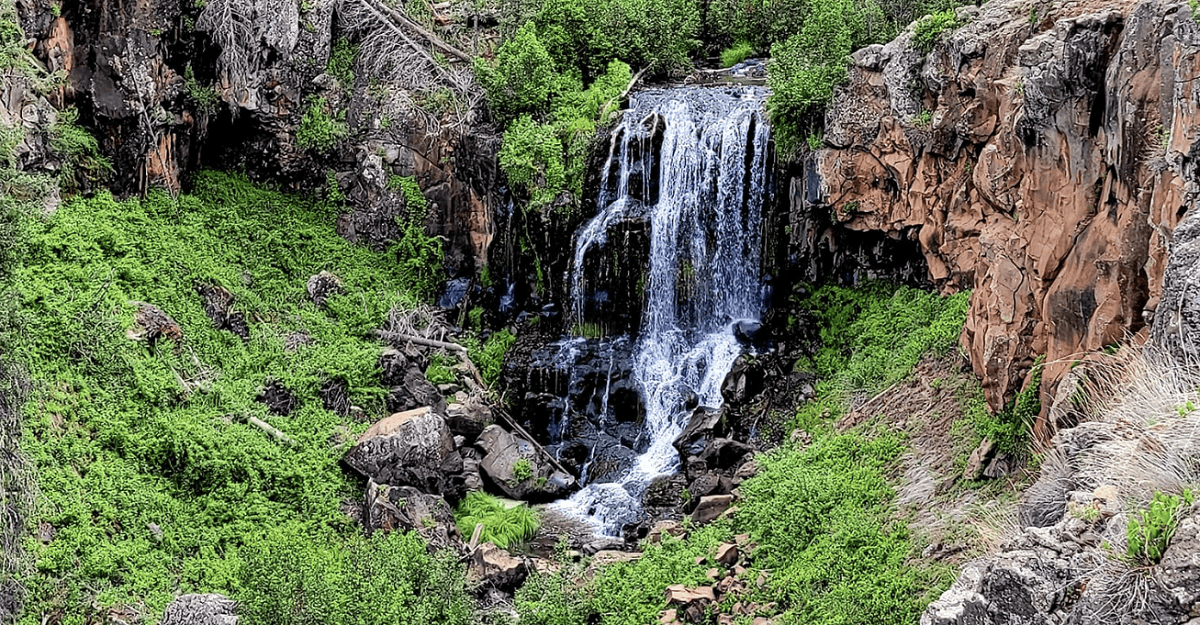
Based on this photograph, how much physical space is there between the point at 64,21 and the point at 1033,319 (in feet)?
52.9

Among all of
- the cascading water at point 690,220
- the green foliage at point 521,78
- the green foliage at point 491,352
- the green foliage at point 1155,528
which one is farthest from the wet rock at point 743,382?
the green foliage at point 1155,528

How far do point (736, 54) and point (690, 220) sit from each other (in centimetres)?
644

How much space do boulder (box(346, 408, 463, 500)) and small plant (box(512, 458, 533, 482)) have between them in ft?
2.77

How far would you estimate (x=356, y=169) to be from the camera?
65.9 feet

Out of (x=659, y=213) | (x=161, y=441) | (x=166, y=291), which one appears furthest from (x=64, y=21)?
(x=659, y=213)

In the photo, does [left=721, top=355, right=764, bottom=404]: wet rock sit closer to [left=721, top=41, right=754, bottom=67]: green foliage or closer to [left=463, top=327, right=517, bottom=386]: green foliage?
[left=463, top=327, right=517, bottom=386]: green foliage

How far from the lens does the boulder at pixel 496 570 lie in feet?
39.0

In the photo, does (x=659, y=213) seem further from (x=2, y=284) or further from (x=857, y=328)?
(x=2, y=284)

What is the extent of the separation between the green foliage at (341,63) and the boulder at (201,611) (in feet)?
43.0

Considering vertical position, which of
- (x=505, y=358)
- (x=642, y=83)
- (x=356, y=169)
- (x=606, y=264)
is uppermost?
(x=642, y=83)

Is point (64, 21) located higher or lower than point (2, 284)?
higher

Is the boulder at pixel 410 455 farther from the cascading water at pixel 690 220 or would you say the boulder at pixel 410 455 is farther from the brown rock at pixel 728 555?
the brown rock at pixel 728 555

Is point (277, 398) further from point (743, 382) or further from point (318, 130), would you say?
point (743, 382)

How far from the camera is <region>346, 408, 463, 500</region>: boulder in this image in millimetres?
13680
